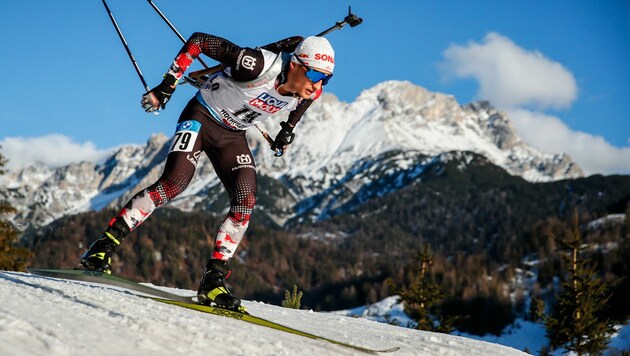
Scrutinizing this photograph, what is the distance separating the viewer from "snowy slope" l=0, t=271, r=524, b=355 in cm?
380

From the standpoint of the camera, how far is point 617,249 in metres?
142

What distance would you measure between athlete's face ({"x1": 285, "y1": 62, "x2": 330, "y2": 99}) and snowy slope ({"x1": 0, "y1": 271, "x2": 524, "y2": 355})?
244 centimetres

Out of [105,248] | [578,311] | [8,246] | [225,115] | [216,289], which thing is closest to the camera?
[216,289]

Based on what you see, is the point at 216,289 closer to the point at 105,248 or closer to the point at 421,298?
the point at 105,248

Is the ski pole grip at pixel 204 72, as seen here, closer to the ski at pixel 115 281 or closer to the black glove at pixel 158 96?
the black glove at pixel 158 96

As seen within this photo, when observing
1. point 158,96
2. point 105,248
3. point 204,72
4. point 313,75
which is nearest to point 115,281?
point 105,248

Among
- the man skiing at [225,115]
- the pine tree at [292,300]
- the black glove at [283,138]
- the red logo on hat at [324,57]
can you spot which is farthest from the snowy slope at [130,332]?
the pine tree at [292,300]

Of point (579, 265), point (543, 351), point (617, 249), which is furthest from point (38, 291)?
point (617, 249)

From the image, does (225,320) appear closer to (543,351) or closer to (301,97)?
(301,97)

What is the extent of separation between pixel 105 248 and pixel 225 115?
1868 millimetres

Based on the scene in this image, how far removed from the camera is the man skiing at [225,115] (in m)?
6.41

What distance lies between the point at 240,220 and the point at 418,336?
228 cm

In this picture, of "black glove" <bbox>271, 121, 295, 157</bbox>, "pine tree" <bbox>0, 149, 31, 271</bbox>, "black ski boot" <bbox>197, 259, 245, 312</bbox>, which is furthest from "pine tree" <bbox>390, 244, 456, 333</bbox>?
"black ski boot" <bbox>197, 259, 245, 312</bbox>

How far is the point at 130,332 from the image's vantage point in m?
4.21
